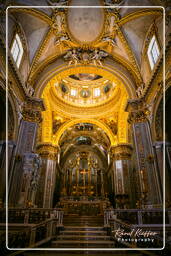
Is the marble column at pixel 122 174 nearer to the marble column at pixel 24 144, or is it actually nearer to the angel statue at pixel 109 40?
the marble column at pixel 24 144

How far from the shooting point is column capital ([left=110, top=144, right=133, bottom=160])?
20.6m

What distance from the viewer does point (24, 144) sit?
11.3m

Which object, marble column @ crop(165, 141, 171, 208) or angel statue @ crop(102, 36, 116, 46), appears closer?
marble column @ crop(165, 141, 171, 208)

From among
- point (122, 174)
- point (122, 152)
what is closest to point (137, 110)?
point (122, 152)

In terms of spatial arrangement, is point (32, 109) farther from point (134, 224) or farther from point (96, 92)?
point (96, 92)

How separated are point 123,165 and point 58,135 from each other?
896 cm

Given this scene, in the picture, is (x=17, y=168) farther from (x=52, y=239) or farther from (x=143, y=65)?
(x=143, y=65)

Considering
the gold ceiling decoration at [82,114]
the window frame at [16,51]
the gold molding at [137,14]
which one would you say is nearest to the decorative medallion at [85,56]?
the gold molding at [137,14]

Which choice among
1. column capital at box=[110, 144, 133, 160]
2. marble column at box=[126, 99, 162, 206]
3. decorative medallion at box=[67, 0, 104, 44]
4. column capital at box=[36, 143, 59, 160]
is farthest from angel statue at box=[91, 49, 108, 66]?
column capital at box=[36, 143, 59, 160]

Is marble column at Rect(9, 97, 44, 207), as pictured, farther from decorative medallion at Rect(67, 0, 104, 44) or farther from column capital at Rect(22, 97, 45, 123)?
decorative medallion at Rect(67, 0, 104, 44)

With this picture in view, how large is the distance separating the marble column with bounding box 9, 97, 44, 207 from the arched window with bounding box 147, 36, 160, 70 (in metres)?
8.92

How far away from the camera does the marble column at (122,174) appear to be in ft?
57.8

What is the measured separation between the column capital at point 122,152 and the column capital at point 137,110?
8650 millimetres

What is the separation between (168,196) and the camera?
9.20 m
